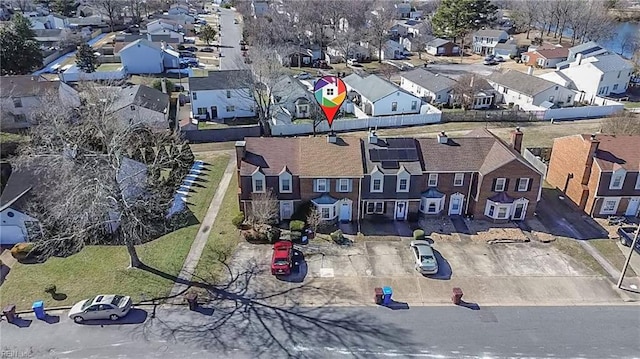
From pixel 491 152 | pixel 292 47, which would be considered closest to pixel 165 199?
pixel 491 152

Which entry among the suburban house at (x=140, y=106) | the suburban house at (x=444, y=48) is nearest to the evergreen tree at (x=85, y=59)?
the suburban house at (x=140, y=106)

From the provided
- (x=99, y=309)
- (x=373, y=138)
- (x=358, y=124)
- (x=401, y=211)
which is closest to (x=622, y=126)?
(x=358, y=124)

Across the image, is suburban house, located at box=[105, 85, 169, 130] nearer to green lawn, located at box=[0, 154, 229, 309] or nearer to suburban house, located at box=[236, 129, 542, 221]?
green lawn, located at box=[0, 154, 229, 309]

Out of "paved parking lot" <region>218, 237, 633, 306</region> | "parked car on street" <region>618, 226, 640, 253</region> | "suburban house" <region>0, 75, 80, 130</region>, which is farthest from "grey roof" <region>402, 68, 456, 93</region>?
"suburban house" <region>0, 75, 80, 130</region>

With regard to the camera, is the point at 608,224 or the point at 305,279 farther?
the point at 608,224

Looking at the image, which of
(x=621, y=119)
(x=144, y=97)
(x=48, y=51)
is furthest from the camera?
(x=48, y=51)

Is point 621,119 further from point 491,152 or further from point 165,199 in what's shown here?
point 165,199

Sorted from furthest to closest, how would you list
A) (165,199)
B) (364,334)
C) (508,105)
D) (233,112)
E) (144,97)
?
1. (508,105)
2. (233,112)
3. (144,97)
4. (165,199)
5. (364,334)

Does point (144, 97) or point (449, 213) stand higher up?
point (144, 97)
